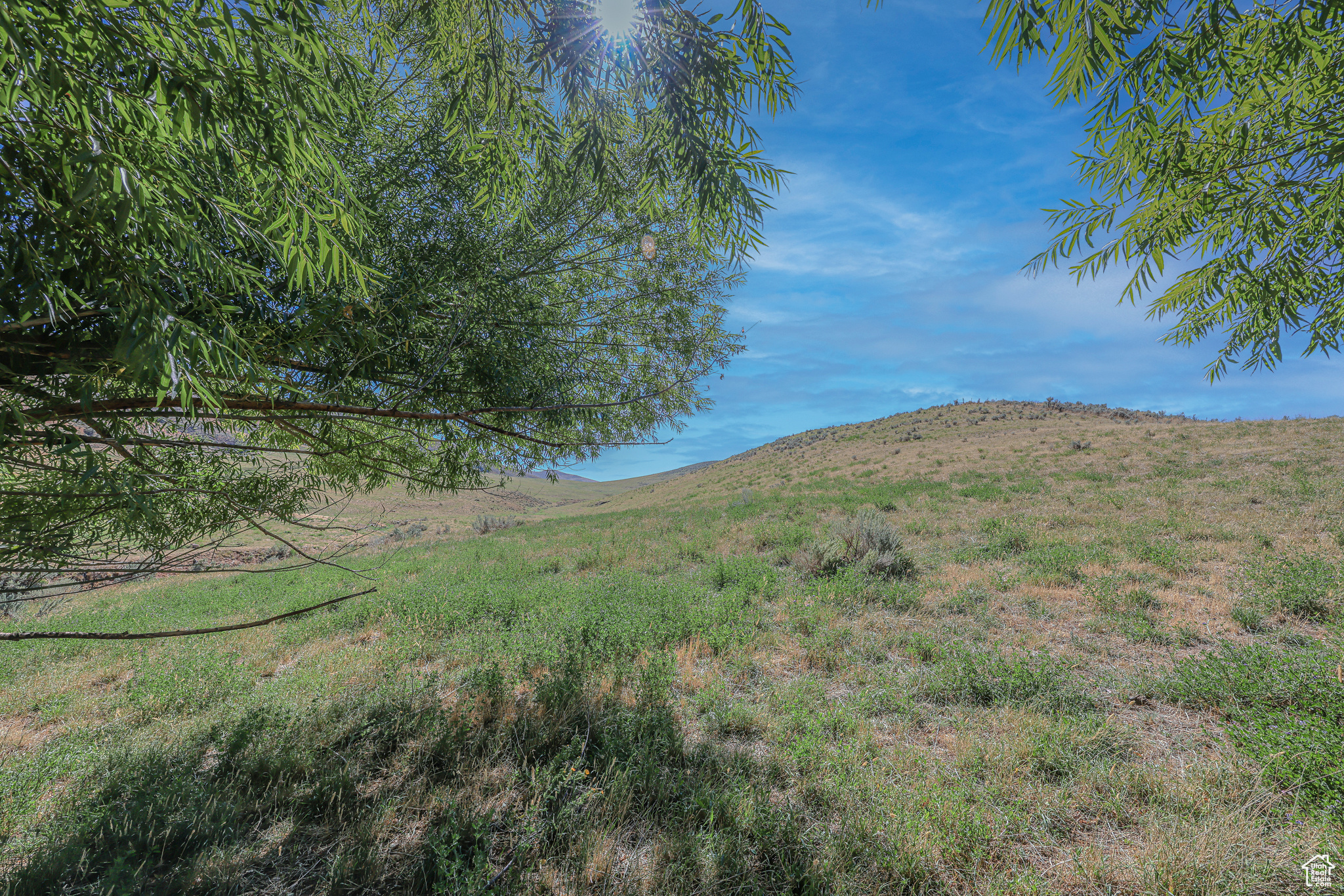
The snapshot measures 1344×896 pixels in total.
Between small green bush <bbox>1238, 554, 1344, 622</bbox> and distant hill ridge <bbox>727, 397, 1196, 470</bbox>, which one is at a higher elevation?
distant hill ridge <bbox>727, 397, 1196, 470</bbox>

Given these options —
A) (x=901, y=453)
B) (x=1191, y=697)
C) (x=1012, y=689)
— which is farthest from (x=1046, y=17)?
(x=901, y=453)

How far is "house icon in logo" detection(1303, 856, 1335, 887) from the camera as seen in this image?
206cm

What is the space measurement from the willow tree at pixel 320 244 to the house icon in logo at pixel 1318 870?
150 inches

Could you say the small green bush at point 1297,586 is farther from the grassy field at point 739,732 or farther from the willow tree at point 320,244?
the willow tree at point 320,244

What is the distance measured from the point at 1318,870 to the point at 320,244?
549 cm

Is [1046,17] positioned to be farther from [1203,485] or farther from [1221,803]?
[1203,485]

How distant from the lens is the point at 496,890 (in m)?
2.28

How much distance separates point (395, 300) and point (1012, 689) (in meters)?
5.82

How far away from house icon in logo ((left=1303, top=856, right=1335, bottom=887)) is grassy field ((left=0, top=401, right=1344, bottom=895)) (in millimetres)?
51

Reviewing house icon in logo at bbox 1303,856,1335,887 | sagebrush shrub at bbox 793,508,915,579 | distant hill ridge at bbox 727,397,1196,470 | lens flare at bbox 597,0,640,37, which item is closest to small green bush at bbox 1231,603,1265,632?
sagebrush shrub at bbox 793,508,915,579

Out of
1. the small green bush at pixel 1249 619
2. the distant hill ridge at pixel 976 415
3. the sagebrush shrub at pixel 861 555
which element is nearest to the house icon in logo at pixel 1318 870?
the small green bush at pixel 1249 619

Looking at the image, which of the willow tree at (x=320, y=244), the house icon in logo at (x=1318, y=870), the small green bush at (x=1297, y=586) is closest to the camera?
the willow tree at (x=320, y=244)

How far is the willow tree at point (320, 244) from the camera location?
1.68 metres

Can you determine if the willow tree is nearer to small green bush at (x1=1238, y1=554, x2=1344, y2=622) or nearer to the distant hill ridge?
small green bush at (x1=1238, y1=554, x2=1344, y2=622)
